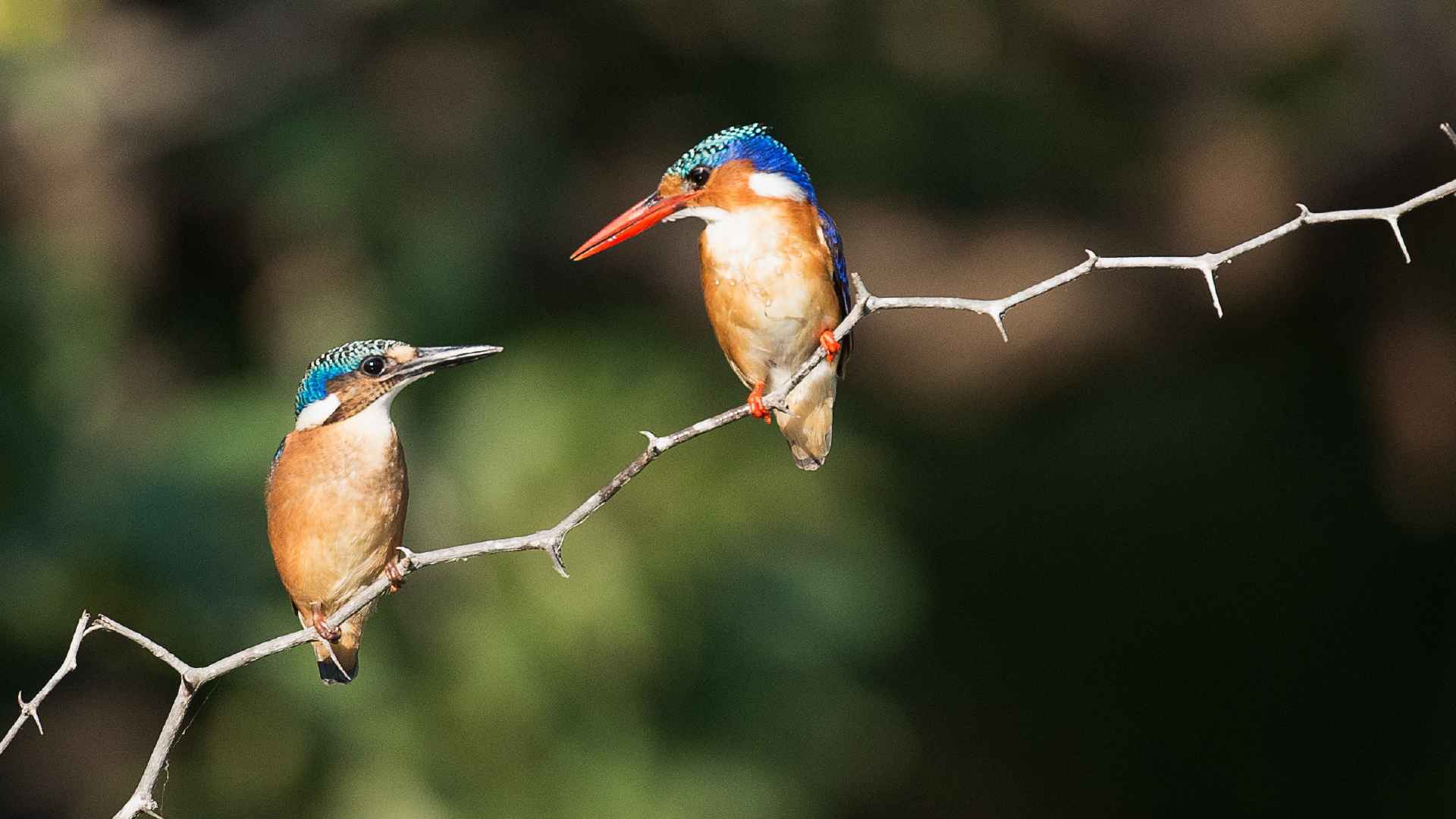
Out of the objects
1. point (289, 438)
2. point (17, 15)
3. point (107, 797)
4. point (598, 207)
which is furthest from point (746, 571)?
point (289, 438)

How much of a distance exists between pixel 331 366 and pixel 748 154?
1.80 feet

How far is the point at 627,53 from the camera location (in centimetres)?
906

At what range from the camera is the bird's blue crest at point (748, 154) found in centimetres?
194

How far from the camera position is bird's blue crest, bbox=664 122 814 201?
6.37ft

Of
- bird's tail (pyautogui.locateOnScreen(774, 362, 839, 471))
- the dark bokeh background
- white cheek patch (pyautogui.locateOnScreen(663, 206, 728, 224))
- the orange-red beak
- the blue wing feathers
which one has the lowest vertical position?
the dark bokeh background

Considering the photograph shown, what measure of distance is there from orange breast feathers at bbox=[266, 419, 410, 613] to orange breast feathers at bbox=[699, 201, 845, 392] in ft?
1.56

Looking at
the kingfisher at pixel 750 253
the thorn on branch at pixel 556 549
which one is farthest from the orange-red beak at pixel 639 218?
the thorn on branch at pixel 556 549

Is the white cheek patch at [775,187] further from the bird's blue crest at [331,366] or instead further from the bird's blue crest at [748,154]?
the bird's blue crest at [331,366]

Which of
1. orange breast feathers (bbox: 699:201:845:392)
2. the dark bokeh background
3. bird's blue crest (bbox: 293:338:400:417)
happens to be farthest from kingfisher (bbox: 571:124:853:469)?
the dark bokeh background

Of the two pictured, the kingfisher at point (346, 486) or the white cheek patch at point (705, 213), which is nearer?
the kingfisher at point (346, 486)

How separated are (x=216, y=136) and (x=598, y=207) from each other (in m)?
1.76

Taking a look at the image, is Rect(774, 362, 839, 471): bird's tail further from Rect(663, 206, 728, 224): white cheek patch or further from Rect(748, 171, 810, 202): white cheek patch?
Rect(663, 206, 728, 224): white cheek patch

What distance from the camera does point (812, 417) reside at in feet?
7.57

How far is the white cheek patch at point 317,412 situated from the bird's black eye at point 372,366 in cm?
3
